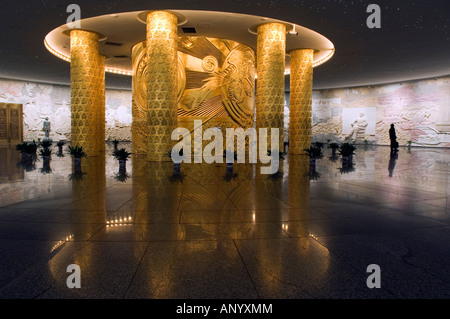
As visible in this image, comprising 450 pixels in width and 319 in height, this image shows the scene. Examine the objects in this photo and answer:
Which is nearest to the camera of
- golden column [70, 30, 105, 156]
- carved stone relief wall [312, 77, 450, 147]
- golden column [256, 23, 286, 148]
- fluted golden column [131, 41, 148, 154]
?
golden column [256, 23, 286, 148]

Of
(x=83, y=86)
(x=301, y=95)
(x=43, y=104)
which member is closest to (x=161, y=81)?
(x=83, y=86)

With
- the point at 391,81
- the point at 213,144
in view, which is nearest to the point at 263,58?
the point at 213,144

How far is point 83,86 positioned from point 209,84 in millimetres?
4546

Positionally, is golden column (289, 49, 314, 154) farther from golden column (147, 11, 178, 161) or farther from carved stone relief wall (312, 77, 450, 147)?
carved stone relief wall (312, 77, 450, 147)

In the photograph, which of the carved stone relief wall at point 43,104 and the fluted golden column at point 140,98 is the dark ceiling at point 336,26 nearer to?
the fluted golden column at point 140,98

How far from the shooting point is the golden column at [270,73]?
10977mm

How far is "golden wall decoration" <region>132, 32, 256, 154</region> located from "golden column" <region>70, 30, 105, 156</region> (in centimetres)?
170

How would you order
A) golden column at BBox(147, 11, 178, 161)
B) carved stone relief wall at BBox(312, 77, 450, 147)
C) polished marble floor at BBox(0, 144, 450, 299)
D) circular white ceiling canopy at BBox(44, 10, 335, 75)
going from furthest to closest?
1. carved stone relief wall at BBox(312, 77, 450, 147)
2. circular white ceiling canopy at BBox(44, 10, 335, 75)
3. golden column at BBox(147, 11, 178, 161)
4. polished marble floor at BBox(0, 144, 450, 299)

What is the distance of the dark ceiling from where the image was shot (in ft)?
29.3

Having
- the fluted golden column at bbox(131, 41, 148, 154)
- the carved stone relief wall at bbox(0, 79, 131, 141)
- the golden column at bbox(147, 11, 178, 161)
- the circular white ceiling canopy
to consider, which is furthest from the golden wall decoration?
the carved stone relief wall at bbox(0, 79, 131, 141)

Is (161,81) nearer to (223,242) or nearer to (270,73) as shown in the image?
(270,73)

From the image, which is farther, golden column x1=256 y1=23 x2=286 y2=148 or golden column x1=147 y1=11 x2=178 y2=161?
golden column x1=256 y1=23 x2=286 y2=148

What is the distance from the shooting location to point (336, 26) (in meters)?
10.6

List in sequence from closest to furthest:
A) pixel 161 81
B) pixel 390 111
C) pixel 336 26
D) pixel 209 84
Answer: pixel 161 81, pixel 336 26, pixel 209 84, pixel 390 111
